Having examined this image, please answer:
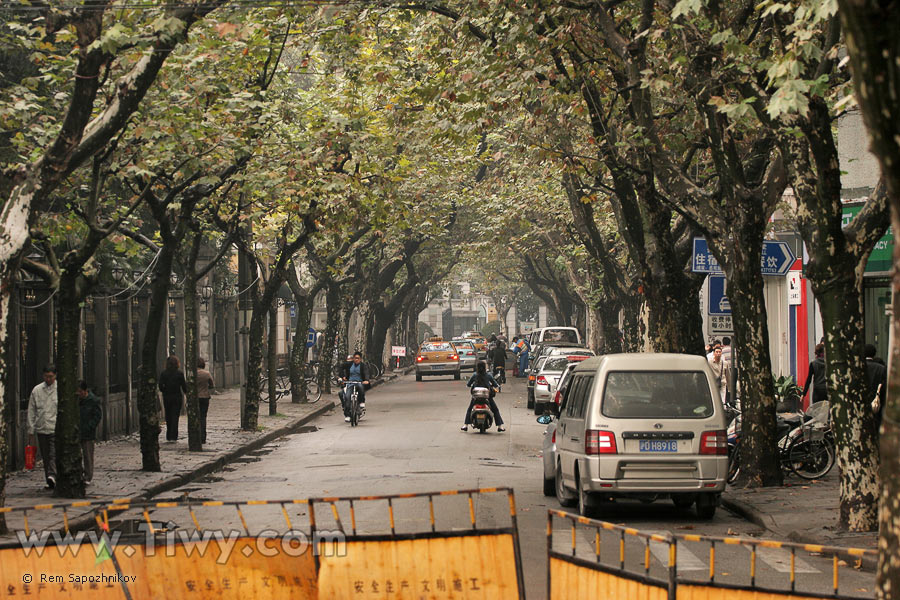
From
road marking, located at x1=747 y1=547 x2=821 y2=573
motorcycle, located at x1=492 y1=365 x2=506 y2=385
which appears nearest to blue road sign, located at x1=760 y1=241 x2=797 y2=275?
road marking, located at x1=747 y1=547 x2=821 y2=573

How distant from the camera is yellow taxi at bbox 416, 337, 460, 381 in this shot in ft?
156

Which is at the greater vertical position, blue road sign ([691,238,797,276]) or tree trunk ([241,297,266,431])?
blue road sign ([691,238,797,276])

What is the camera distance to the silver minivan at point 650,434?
39.1ft

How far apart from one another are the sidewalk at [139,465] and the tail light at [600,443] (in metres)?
5.43

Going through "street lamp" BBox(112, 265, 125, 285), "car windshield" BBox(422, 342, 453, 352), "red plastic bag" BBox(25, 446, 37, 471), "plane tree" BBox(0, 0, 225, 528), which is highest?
"plane tree" BBox(0, 0, 225, 528)

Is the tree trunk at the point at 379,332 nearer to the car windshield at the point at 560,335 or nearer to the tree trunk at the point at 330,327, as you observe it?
the car windshield at the point at 560,335

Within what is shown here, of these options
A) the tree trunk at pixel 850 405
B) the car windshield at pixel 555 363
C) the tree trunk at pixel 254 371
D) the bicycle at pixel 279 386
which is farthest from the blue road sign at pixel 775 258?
the bicycle at pixel 279 386

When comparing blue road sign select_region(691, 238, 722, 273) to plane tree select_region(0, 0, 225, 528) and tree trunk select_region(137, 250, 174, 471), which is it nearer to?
tree trunk select_region(137, 250, 174, 471)

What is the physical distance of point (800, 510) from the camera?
40.6 ft

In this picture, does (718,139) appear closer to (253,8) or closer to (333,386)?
(253,8)

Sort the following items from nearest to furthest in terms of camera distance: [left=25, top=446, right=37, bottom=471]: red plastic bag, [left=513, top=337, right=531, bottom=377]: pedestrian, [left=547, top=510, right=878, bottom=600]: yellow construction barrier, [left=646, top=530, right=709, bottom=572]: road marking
Answer: [left=547, top=510, right=878, bottom=600]: yellow construction barrier, [left=646, top=530, right=709, bottom=572]: road marking, [left=25, top=446, right=37, bottom=471]: red plastic bag, [left=513, top=337, right=531, bottom=377]: pedestrian

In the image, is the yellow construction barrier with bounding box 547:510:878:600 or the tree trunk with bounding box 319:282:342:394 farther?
the tree trunk with bounding box 319:282:342:394

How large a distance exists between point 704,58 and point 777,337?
16758mm

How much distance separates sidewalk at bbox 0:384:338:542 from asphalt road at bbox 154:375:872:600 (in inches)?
16.5
